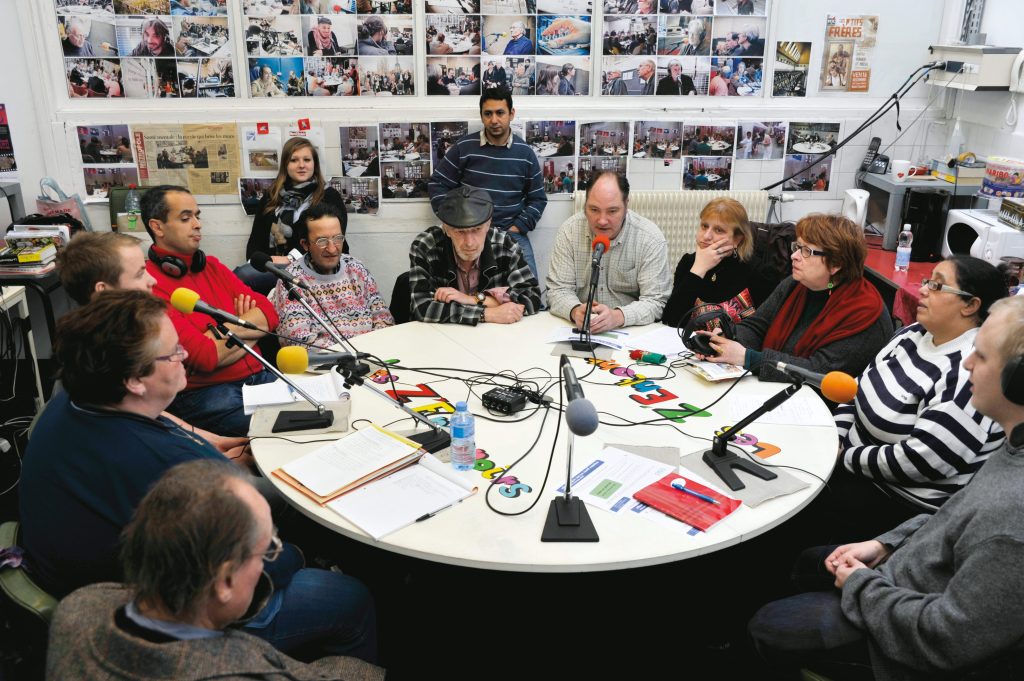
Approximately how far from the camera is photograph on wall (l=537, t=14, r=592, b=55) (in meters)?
4.54

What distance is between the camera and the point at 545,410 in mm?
2508

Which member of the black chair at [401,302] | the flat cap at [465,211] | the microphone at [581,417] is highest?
the flat cap at [465,211]

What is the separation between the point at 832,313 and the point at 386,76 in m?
2.87

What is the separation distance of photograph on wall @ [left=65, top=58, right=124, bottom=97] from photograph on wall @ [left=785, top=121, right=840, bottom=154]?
3861 mm

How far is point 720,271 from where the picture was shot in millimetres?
3514

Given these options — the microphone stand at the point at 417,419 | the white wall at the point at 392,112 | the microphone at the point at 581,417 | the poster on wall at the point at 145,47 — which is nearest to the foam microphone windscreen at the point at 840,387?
the microphone at the point at 581,417

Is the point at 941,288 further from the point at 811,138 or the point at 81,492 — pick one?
the point at 811,138

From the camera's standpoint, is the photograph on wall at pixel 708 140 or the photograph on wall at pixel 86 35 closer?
the photograph on wall at pixel 86 35

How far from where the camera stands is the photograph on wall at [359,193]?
15.4 feet

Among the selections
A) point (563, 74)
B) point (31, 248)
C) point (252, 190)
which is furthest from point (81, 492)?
point (563, 74)

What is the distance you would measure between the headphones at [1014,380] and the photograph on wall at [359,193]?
3.71 metres

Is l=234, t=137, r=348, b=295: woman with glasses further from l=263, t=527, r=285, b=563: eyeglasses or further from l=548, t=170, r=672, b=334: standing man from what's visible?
l=263, t=527, r=285, b=563: eyeglasses

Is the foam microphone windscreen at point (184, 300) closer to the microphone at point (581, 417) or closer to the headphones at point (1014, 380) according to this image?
the microphone at point (581, 417)

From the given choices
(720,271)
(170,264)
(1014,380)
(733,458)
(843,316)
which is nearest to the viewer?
(1014,380)
